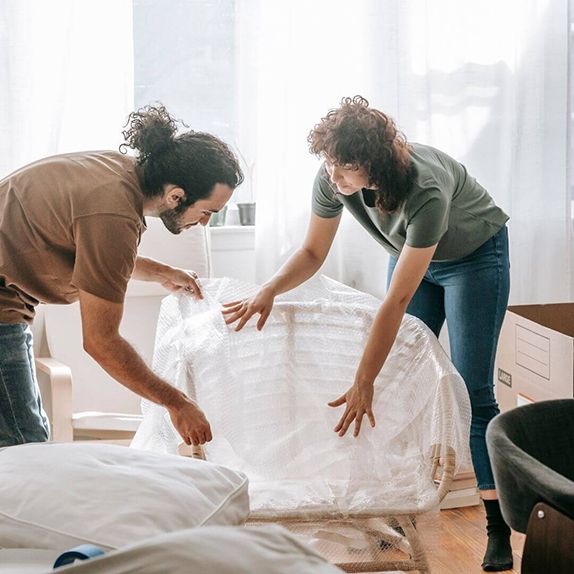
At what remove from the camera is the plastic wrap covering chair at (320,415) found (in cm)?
211

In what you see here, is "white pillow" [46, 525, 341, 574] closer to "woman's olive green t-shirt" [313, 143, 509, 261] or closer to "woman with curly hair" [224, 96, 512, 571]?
"woman with curly hair" [224, 96, 512, 571]

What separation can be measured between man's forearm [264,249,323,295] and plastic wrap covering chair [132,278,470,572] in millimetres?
37

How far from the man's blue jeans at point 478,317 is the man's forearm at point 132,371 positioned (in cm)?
86

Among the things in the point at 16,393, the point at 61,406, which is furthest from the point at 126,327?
the point at 16,393

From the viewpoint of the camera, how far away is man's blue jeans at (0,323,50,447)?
6.67 feet

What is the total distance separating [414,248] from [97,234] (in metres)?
0.72

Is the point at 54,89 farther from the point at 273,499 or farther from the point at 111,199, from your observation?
the point at 273,499

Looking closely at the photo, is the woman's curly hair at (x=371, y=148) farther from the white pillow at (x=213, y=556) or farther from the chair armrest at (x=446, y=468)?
the white pillow at (x=213, y=556)

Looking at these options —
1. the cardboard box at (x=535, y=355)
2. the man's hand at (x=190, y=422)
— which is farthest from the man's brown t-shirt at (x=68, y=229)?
the cardboard box at (x=535, y=355)

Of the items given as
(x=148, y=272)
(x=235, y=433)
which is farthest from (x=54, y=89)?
(x=235, y=433)

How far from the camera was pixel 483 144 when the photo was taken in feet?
11.0

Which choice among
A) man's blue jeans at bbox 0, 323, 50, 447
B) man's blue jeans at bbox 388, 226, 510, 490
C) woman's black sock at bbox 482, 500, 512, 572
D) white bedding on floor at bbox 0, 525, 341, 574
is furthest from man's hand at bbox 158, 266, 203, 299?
white bedding on floor at bbox 0, 525, 341, 574

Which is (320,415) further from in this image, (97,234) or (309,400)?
(97,234)

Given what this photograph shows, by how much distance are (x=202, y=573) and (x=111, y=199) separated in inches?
40.5
